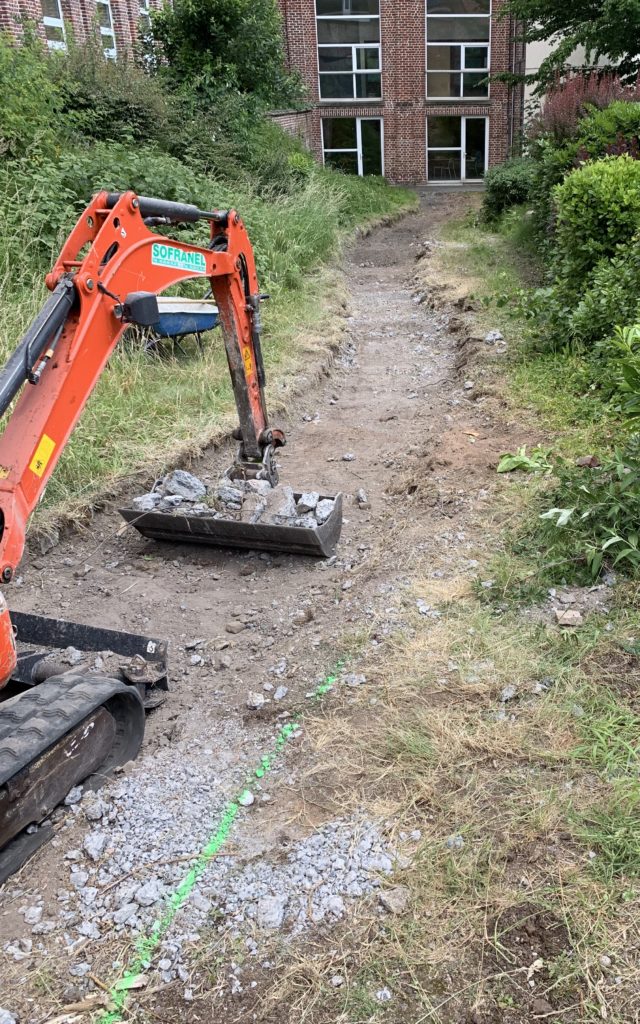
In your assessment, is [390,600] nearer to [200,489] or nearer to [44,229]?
[200,489]

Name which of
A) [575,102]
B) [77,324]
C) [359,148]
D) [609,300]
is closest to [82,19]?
[575,102]

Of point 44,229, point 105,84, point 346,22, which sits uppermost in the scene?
point 346,22

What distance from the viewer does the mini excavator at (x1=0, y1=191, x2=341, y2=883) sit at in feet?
8.64

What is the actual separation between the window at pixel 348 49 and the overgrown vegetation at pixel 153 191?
8.42 meters

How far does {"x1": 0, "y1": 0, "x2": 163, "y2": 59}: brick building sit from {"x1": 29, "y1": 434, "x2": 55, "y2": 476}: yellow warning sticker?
38.9ft

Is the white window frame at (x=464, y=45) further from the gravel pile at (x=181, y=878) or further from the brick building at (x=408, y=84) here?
the gravel pile at (x=181, y=878)

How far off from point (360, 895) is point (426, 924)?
8.9 inches

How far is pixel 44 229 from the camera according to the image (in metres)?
7.89

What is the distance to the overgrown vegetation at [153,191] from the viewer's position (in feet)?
20.9

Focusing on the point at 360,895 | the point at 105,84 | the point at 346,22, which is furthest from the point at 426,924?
the point at 346,22

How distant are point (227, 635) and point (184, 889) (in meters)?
1.79

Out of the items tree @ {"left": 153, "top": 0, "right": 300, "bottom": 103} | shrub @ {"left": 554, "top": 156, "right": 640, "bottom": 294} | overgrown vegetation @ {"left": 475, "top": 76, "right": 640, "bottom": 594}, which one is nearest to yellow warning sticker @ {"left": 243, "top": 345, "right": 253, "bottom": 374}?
overgrown vegetation @ {"left": 475, "top": 76, "right": 640, "bottom": 594}

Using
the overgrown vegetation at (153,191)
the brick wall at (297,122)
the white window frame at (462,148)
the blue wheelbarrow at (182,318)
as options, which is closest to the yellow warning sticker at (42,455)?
the overgrown vegetation at (153,191)

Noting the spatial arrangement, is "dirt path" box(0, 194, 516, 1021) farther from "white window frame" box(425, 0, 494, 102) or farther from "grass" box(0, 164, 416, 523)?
"white window frame" box(425, 0, 494, 102)
